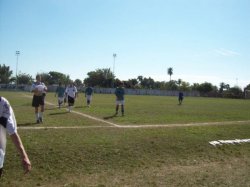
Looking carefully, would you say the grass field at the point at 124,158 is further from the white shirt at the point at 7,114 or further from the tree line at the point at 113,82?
the tree line at the point at 113,82

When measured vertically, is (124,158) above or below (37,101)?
below

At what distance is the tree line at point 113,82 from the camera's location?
11300 centimetres

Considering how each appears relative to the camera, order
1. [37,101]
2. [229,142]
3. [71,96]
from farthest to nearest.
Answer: [71,96], [37,101], [229,142]

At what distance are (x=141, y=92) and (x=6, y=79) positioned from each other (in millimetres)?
46784

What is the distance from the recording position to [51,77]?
142625mm

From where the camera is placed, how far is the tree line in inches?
4449

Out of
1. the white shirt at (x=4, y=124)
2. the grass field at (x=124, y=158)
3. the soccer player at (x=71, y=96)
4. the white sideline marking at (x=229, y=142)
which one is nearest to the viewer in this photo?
the white shirt at (x=4, y=124)

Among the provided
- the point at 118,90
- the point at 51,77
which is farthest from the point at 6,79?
the point at 118,90

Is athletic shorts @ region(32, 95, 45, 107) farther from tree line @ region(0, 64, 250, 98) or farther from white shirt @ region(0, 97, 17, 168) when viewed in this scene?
tree line @ region(0, 64, 250, 98)

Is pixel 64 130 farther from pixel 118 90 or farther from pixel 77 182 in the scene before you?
pixel 118 90

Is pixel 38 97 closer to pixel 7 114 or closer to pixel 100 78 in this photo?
pixel 7 114

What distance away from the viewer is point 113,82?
11556 centimetres

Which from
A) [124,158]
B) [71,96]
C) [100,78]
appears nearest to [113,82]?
[100,78]

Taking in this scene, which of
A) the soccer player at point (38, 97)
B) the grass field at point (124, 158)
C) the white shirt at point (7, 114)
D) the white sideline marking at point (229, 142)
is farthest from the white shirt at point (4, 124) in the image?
the soccer player at point (38, 97)
